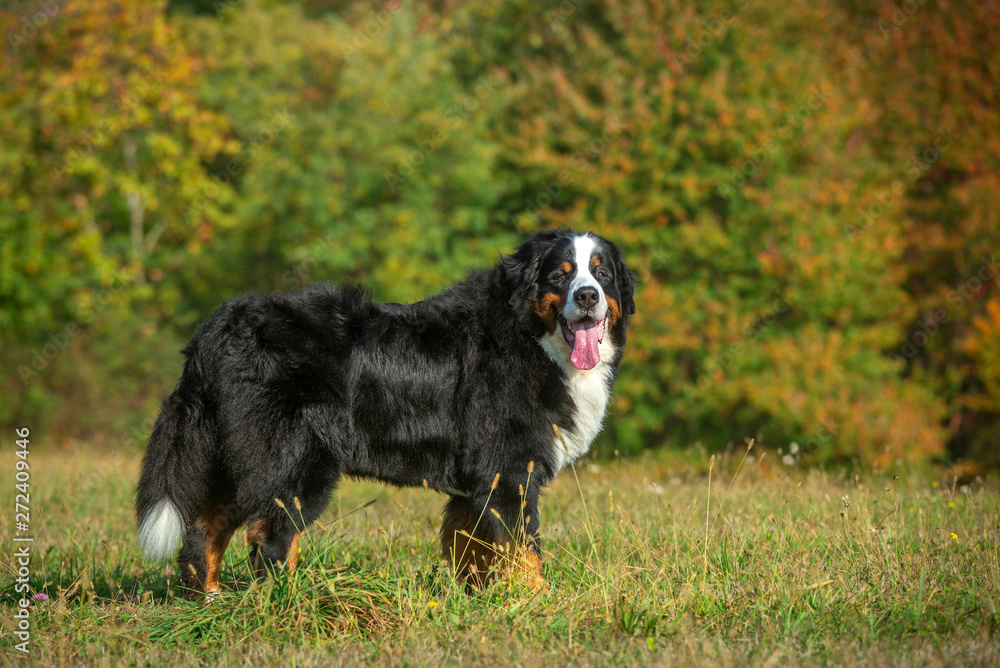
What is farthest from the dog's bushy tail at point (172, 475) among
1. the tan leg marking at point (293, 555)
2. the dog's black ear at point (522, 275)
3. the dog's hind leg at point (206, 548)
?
the dog's black ear at point (522, 275)

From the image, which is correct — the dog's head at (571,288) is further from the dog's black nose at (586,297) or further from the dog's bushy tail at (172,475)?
the dog's bushy tail at (172,475)

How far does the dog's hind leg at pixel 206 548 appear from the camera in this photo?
13.8 ft

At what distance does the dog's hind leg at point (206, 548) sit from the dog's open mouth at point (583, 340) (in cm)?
197

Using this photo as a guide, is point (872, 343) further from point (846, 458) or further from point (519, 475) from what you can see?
point (519, 475)

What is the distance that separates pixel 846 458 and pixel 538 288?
10.8 m

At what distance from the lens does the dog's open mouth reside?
458 centimetres

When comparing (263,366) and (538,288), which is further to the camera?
(538,288)

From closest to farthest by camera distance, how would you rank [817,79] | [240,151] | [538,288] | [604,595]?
[604,595] → [538,288] → [817,79] → [240,151]

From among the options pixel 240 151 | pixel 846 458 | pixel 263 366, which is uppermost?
pixel 240 151

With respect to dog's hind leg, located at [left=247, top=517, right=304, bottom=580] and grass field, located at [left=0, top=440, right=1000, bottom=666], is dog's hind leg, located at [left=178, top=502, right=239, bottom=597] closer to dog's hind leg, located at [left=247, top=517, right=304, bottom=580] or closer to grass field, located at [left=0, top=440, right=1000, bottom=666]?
grass field, located at [left=0, top=440, right=1000, bottom=666]

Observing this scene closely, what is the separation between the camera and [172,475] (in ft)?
13.5

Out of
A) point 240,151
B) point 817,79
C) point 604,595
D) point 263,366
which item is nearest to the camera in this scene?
point 604,595

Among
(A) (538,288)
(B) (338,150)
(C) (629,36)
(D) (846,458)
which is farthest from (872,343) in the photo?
(A) (538,288)

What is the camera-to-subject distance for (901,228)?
14344 millimetres
